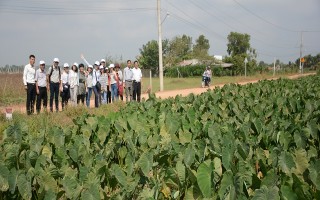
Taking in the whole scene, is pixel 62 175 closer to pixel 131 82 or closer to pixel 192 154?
pixel 192 154

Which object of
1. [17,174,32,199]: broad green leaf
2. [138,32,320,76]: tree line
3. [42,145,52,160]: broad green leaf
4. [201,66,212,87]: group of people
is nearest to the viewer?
[17,174,32,199]: broad green leaf

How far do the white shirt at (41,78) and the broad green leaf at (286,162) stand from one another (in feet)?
27.2

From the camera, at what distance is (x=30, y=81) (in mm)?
9398

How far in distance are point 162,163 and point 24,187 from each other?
4.49 feet

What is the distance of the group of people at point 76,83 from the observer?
31.3 feet

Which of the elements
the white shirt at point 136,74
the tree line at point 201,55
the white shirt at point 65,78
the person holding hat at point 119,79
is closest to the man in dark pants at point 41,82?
the white shirt at point 65,78

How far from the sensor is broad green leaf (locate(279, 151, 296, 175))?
8.90 ft

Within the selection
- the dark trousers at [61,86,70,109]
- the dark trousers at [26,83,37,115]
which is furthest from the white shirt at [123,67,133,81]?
the dark trousers at [26,83,37,115]

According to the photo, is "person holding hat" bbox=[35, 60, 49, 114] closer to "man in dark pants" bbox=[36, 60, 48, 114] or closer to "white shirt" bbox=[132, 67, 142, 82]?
"man in dark pants" bbox=[36, 60, 48, 114]

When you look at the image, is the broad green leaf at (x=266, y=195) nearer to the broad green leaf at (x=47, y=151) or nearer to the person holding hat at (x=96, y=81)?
the broad green leaf at (x=47, y=151)

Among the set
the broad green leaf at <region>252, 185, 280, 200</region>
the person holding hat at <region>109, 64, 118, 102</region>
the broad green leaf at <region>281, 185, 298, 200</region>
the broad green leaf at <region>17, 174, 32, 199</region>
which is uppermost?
the person holding hat at <region>109, 64, 118, 102</region>

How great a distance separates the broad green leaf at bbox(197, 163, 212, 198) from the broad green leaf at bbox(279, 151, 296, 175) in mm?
649

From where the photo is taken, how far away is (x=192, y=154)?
2.92 meters

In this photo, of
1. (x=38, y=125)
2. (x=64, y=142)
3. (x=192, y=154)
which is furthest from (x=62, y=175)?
(x=38, y=125)
